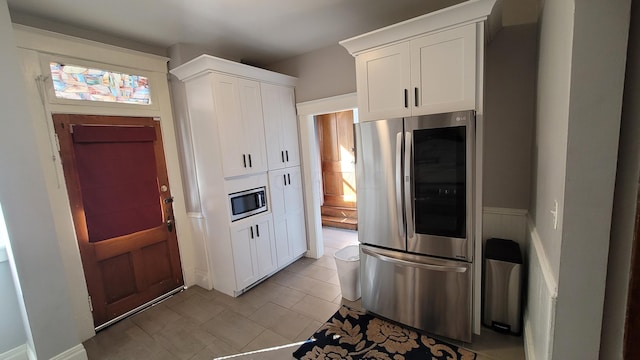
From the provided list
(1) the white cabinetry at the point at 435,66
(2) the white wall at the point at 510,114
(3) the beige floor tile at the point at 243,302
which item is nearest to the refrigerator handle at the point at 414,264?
(1) the white cabinetry at the point at 435,66

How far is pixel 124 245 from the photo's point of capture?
8.57 ft

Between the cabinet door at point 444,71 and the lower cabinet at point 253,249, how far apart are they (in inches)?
83.0

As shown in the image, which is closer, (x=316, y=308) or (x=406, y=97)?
(x=406, y=97)

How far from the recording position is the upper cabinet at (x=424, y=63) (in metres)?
1.81

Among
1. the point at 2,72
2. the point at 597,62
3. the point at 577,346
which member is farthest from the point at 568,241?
the point at 2,72

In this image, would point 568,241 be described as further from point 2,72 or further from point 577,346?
point 2,72

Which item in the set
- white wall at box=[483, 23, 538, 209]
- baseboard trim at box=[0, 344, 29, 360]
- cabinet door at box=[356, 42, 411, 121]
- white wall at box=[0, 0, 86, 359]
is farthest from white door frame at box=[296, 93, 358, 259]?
baseboard trim at box=[0, 344, 29, 360]

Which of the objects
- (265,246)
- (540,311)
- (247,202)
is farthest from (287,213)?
(540,311)

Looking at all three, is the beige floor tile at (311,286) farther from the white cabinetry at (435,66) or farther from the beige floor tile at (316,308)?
the white cabinetry at (435,66)

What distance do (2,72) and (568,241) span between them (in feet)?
11.0

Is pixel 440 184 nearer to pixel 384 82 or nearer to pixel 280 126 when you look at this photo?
pixel 384 82

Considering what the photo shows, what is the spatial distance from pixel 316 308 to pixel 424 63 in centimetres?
241

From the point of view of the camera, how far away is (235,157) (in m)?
2.84

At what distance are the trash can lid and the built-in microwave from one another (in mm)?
2357
